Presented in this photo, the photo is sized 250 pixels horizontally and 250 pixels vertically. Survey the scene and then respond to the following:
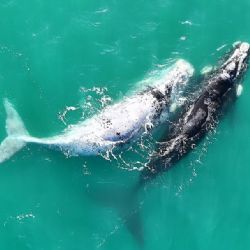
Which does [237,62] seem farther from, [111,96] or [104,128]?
[104,128]

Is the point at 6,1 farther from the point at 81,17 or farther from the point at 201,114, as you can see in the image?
the point at 201,114

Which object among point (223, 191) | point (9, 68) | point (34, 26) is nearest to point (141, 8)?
point (34, 26)

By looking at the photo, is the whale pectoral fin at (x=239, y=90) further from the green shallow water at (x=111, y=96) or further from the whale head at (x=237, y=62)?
the whale head at (x=237, y=62)

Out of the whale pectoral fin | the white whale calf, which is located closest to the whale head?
the whale pectoral fin

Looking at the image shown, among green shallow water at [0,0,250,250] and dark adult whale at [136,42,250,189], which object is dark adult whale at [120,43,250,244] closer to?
dark adult whale at [136,42,250,189]

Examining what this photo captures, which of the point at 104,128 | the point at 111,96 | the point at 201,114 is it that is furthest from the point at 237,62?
the point at 104,128

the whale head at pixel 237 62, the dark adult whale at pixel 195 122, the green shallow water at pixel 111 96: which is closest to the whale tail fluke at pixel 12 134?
the green shallow water at pixel 111 96
